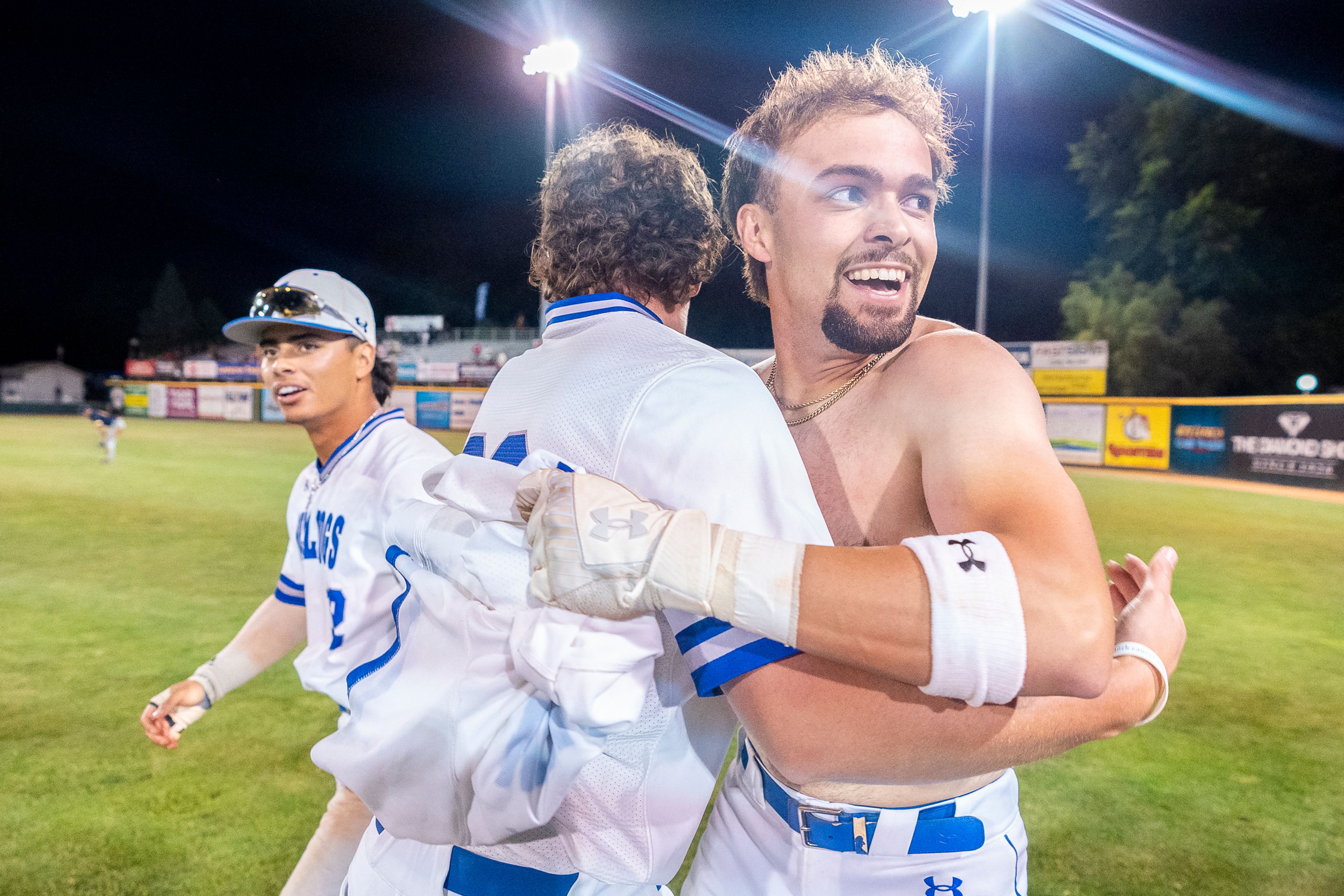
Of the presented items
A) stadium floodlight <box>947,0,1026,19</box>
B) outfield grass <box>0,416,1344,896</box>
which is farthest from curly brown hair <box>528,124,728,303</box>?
stadium floodlight <box>947,0,1026,19</box>

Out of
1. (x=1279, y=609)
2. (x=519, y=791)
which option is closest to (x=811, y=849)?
(x=519, y=791)

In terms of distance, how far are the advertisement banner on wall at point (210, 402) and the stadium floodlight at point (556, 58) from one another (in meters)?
27.6

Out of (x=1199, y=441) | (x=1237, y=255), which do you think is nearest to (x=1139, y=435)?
(x=1199, y=441)

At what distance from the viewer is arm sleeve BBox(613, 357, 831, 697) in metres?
1.16

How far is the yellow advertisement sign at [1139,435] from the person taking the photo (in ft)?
68.7

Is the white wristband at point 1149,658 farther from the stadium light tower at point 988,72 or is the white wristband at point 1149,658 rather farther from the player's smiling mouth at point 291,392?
the stadium light tower at point 988,72

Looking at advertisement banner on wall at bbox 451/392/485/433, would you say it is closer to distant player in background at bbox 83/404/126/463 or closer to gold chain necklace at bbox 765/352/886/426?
distant player in background at bbox 83/404/126/463

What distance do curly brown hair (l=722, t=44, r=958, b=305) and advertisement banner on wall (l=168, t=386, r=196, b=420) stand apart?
144 ft

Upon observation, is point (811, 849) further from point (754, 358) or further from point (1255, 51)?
point (1255, 51)

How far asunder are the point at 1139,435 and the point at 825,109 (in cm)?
2296

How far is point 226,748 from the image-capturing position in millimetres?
4473

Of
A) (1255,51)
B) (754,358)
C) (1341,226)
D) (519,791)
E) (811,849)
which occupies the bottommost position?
(811,849)

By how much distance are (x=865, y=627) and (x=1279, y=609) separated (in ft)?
29.7

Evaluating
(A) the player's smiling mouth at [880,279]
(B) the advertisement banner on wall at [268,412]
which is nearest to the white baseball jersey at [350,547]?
(A) the player's smiling mouth at [880,279]
